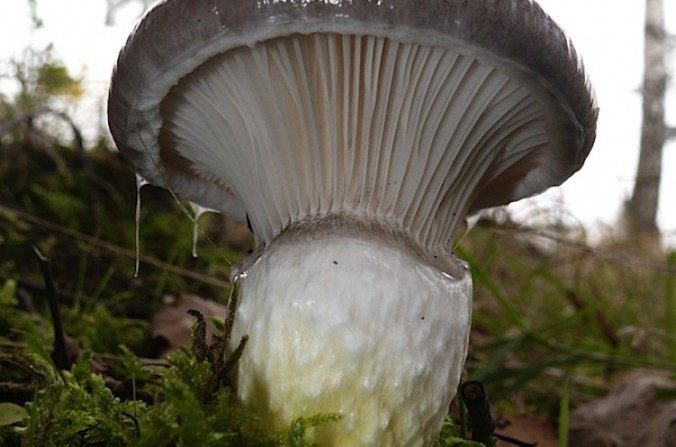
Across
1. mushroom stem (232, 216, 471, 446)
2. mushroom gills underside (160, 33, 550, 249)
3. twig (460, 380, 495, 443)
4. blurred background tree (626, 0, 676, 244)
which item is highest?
blurred background tree (626, 0, 676, 244)

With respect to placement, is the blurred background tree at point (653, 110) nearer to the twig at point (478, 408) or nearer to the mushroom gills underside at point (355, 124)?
the twig at point (478, 408)

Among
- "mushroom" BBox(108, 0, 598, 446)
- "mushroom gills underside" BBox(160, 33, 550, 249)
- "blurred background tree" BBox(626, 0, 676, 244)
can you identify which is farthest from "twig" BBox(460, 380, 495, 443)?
"blurred background tree" BBox(626, 0, 676, 244)

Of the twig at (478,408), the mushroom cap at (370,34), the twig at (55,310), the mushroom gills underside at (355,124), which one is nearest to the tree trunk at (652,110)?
the twig at (478,408)

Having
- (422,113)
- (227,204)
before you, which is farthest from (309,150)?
(227,204)

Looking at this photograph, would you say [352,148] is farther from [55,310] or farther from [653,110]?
[653,110]

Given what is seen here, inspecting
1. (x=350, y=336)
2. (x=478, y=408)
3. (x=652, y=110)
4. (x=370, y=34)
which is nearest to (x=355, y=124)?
(x=370, y=34)

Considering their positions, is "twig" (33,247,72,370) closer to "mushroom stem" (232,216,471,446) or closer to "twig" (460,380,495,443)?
"mushroom stem" (232,216,471,446)

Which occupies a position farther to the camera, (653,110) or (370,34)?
(653,110)
